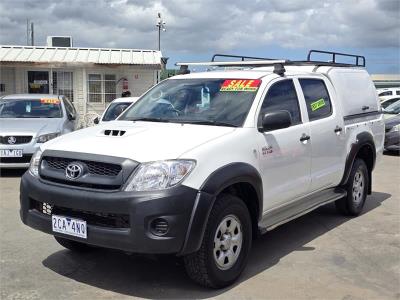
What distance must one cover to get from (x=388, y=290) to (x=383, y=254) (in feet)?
3.32

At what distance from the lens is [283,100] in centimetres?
536

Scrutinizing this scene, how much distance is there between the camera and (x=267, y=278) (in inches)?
180

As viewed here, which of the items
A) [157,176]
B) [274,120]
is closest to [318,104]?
[274,120]

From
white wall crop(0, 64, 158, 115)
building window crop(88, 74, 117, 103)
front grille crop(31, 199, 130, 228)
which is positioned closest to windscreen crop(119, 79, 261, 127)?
front grille crop(31, 199, 130, 228)

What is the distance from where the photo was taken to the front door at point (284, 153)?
4.82 meters

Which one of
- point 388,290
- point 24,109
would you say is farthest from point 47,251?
point 24,109

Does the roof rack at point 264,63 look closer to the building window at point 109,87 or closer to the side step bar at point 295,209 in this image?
the side step bar at point 295,209

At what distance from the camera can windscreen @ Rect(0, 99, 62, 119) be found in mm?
10906

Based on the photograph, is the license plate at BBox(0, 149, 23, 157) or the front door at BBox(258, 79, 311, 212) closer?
the front door at BBox(258, 79, 311, 212)

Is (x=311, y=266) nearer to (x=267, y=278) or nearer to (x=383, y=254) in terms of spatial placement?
(x=267, y=278)

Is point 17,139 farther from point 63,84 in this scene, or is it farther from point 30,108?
A: point 63,84

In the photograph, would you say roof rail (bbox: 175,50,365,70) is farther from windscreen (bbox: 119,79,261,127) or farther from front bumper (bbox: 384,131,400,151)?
front bumper (bbox: 384,131,400,151)

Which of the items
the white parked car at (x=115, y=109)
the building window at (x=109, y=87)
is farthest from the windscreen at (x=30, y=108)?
the building window at (x=109, y=87)

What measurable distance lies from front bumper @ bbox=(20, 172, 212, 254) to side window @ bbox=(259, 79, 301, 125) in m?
1.45
